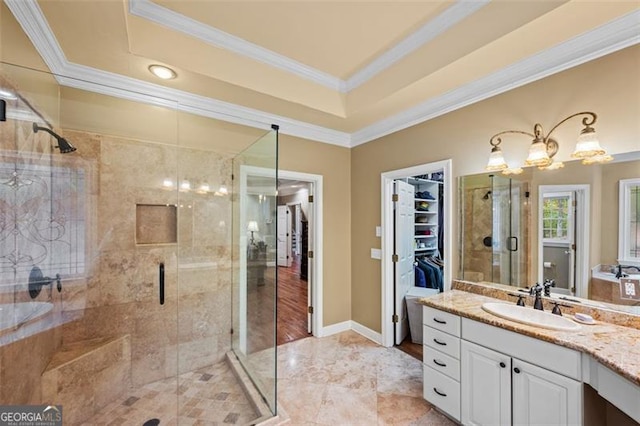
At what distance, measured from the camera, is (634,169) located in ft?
5.08

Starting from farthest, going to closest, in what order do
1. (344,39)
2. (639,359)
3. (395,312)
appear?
(395,312), (344,39), (639,359)

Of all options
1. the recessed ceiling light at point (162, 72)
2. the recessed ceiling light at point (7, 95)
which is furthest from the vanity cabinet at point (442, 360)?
the recessed ceiling light at point (7, 95)

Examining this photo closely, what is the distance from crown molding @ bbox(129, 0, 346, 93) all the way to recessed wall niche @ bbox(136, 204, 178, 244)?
145 centimetres

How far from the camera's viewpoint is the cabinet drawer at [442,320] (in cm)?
184

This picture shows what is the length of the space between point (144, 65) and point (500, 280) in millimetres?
3264

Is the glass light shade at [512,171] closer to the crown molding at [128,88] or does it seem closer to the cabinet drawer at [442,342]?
the cabinet drawer at [442,342]

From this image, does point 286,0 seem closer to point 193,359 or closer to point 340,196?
point 340,196

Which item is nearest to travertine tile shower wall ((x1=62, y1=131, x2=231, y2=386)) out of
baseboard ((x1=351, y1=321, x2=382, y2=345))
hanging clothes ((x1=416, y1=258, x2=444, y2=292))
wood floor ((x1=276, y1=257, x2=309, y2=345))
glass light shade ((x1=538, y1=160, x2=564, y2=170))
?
wood floor ((x1=276, y1=257, x2=309, y2=345))

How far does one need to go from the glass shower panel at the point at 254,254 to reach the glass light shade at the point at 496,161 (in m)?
1.83

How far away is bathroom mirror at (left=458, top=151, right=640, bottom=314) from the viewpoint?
1.64 m

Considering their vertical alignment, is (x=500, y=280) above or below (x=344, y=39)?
below

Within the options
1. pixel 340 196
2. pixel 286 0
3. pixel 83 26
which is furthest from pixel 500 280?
pixel 83 26

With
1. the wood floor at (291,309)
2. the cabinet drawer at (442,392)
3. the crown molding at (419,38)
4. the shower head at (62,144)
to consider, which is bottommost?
the wood floor at (291,309)

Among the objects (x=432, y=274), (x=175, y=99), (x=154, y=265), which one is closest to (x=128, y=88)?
(x=175, y=99)
